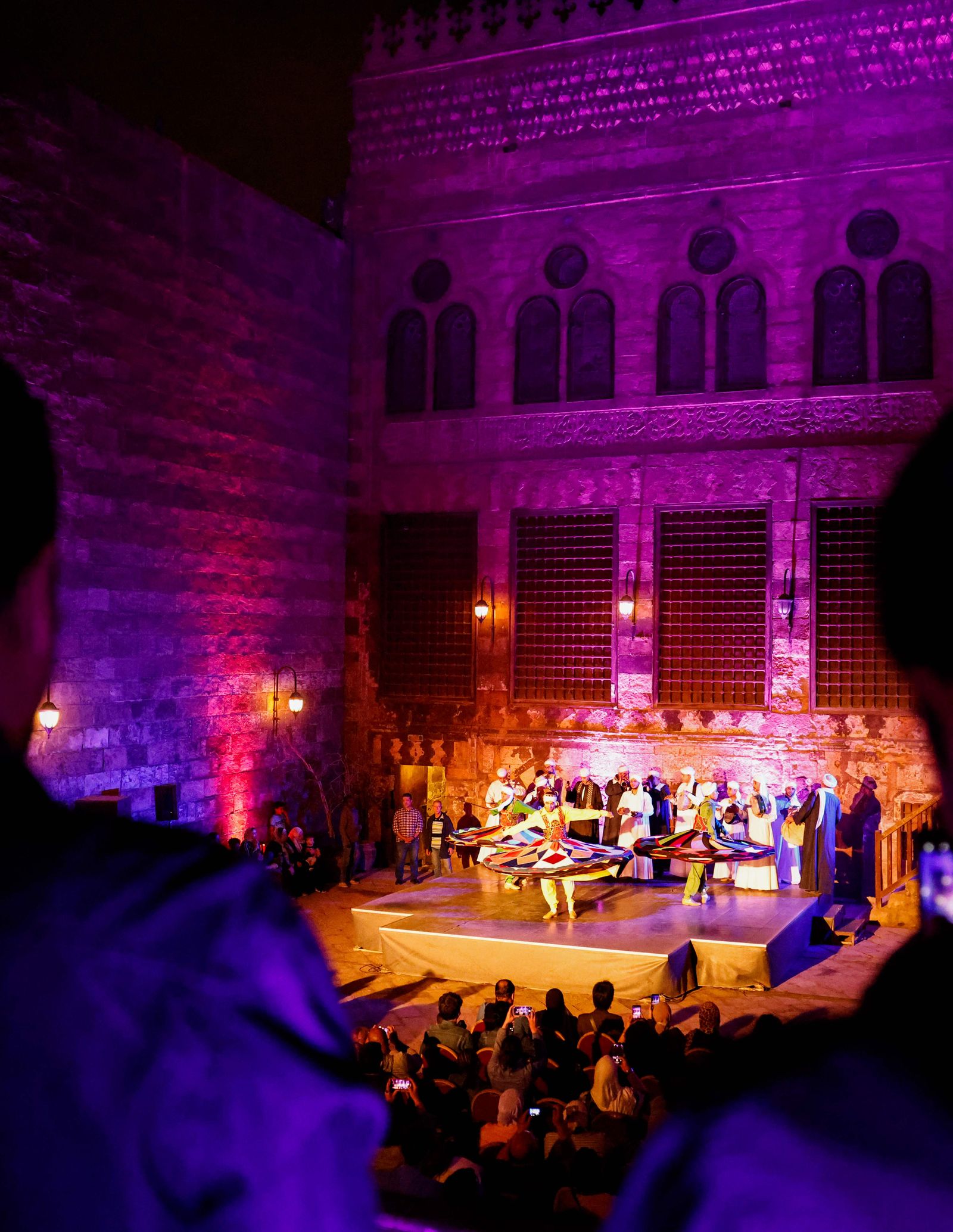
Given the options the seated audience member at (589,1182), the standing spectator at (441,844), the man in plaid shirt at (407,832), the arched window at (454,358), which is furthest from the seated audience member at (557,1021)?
the arched window at (454,358)

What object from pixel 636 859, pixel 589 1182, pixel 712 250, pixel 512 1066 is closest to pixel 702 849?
pixel 636 859

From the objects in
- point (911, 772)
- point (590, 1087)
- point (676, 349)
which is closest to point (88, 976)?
point (590, 1087)

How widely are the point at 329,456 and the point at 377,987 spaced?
11909 millimetres

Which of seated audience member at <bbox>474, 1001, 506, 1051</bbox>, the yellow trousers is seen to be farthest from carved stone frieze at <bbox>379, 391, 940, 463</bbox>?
seated audience member at <bbox>474, 1001, 506, 1051</bbox>

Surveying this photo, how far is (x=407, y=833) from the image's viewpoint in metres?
19.5

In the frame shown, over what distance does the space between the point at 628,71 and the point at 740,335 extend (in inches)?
221

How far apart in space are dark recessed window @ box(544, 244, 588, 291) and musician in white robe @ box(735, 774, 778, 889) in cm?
1058

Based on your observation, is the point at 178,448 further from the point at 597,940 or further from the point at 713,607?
the point at 597,940

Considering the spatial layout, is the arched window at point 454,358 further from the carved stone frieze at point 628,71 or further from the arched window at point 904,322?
the arched window at point 904,322

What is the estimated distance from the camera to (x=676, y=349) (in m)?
21.2

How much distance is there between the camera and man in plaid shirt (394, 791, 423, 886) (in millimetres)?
A: 19422

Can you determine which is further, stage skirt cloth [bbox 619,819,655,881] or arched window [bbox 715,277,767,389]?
arched window [bbox 715,277,767,389]

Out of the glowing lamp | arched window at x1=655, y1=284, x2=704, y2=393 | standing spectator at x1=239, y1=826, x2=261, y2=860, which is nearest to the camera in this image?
the glowing lamp

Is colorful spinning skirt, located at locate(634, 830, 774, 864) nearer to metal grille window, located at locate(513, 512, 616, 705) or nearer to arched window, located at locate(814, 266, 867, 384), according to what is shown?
metal grille window, located at locate(513, 512, 616, 705)
